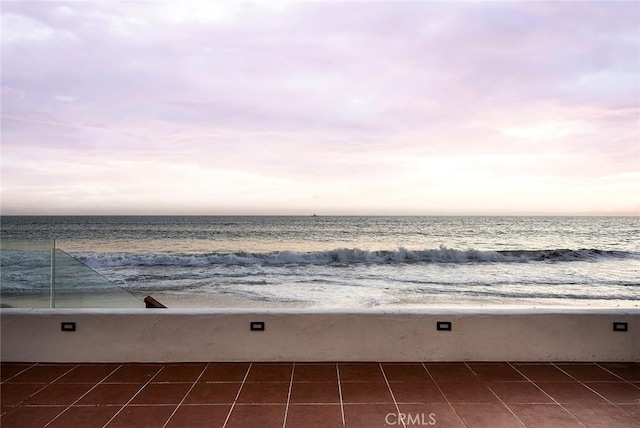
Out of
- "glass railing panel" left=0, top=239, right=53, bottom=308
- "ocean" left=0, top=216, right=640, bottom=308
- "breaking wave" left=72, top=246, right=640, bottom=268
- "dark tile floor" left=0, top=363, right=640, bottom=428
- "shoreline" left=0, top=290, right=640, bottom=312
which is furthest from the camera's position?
"breaking wave" left=72, top=246, right=640, bottom=268

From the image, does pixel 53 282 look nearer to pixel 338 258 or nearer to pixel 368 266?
pixel 368 266

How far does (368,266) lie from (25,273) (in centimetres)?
1246

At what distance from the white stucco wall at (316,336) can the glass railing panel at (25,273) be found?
1.12 ft

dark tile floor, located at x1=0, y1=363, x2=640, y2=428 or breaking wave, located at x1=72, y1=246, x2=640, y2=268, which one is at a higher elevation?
dark tile floor, located at x1=0, y1=363, x2=640, y2=428

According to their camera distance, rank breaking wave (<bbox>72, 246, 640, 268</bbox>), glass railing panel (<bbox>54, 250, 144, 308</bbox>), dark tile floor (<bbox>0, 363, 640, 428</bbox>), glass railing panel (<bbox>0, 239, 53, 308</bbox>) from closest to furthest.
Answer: dark tile floor (<bbox>0, 363, 640, 428</bbox>)
glass railing panel (<bbox>0, 239, 53, 308</bbox>)
glass railing panel (<bbox>54, 250, 144, 308</bbox>)
breaking wave (<bbox>72, 246, 640, 268</bbox>)

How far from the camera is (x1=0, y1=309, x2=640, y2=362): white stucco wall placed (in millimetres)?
3246

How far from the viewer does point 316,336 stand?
3.29 meters

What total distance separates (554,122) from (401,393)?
750 centimetres

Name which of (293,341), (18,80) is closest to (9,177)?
(18,80)

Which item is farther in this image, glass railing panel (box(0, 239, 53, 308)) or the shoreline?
the shoreline

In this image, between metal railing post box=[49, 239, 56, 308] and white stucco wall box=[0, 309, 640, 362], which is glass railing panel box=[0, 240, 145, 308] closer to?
metal railing post box=[49, 239, 56, 308]

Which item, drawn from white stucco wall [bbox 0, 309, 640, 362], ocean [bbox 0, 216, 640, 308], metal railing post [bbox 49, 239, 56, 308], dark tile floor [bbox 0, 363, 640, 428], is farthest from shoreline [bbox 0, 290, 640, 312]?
dark tile floor [bbox 0, 363, 640, 428]

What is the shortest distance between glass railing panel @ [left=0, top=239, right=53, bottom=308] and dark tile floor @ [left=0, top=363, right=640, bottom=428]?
567 millimetres

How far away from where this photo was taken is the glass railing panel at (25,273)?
3.61 meters
